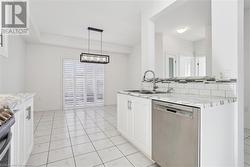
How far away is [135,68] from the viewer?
5879 millimetres

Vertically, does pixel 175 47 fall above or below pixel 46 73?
above

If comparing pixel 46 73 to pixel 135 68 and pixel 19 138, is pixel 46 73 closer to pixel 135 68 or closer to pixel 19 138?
A: pixel 135 68

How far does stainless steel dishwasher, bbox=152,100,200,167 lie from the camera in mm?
1153

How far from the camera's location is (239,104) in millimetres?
1411

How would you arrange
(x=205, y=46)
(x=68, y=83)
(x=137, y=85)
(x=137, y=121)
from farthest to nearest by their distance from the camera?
(x=137, y=85), (x=68, y=83), (x=205, y=46), (x=137, y=121)

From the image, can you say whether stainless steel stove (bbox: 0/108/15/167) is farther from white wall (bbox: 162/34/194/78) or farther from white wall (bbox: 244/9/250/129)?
white wall (bbox: 244/9/250/129)

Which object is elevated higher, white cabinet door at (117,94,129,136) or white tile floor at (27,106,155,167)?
white cabinet door at (117,94,129,136)

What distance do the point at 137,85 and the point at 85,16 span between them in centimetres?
336

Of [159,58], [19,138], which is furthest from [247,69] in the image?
[19,138]

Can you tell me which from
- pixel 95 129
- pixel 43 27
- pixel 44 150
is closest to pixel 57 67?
pixel 43 27

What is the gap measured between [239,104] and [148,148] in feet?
3.87

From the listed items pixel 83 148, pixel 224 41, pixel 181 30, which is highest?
pixel 181 30

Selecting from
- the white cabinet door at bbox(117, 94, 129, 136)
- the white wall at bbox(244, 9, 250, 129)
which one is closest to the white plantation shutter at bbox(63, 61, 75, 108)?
the white cabinet door at bbox(117, 94, 129, 136)

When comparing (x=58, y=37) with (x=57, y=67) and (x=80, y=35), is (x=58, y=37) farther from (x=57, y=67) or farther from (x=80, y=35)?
(x=57, y=67)
